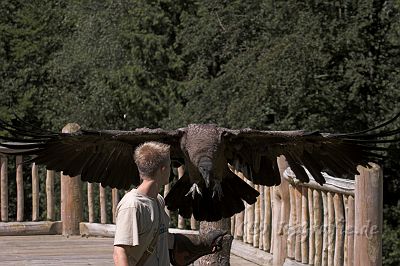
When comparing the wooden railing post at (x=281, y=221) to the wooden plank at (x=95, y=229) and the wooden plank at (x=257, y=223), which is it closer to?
the wooden plank at (x=257, y=223)

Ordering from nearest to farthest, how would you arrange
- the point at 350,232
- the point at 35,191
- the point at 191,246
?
1. the point at 191,246
2. the point at 350,232
3. the point at 35,191

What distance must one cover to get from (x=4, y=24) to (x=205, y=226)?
20764 millimetres

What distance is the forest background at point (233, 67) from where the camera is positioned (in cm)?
2059

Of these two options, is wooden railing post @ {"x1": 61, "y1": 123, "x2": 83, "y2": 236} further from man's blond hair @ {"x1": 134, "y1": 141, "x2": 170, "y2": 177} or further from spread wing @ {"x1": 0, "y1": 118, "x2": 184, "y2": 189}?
man's blond hair @ {"x1": 134, "y1": 141, "x2": 170, "y2": 177}

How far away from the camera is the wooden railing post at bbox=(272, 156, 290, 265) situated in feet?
29.4

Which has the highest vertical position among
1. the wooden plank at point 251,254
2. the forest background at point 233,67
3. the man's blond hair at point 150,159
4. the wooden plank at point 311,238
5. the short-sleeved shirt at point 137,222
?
the forest background at point 233,67

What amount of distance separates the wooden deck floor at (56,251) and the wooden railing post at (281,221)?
0.51 metres

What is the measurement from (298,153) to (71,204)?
3.88 metres

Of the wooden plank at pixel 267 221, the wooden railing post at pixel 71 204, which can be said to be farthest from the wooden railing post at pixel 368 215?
the wooden railing post at pixel 71 204

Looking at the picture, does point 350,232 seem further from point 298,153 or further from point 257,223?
point 257,223

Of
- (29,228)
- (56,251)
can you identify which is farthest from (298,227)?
(29,228)

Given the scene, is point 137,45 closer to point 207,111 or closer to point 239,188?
point 207,111

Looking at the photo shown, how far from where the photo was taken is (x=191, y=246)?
5.38 m

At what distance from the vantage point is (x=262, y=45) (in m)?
20.9
